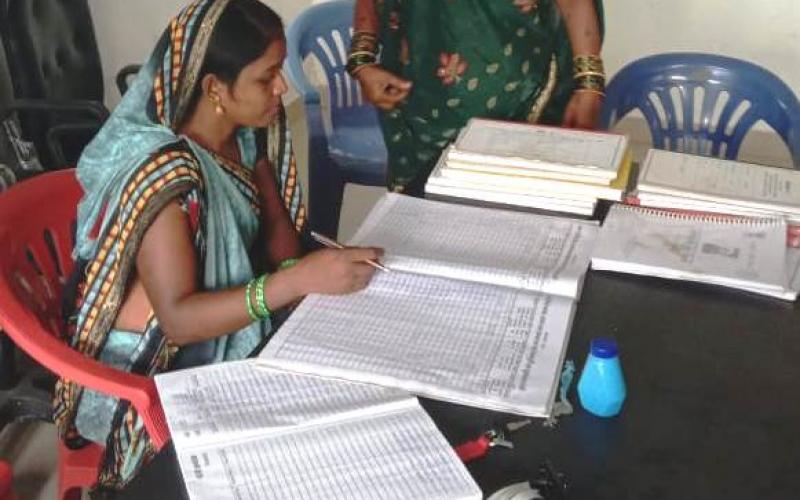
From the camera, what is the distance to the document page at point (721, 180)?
51.7 inches

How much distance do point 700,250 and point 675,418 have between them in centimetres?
37

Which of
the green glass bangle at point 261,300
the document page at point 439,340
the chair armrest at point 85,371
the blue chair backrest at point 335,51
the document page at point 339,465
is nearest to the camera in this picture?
the document page at point 339,465

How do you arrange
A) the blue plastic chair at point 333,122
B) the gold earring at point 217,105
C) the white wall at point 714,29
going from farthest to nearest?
the white wall at point 714,29 < the blue plastic chair at point 333,122 < the gold earring at point 217,105

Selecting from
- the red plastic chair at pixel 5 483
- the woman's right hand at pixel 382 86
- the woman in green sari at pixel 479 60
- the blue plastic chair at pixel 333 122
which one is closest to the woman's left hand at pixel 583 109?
the woman in green sari at pixel 479 60

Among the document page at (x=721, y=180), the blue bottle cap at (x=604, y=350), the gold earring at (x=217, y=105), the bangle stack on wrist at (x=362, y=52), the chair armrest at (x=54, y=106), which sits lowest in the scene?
the chair armrest at (x=54, y=106)

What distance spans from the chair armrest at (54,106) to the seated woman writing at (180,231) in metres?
0.84

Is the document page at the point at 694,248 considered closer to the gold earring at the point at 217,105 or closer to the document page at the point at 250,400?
the document page at the point at 250,400

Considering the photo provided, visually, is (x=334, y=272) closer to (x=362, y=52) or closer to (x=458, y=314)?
(x=458, y=314)

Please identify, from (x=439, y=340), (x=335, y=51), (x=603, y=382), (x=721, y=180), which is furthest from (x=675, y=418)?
(x=335, y=51)

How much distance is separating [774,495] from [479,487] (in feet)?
0.84

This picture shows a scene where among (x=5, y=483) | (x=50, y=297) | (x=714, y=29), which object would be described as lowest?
(x=5, y=483)

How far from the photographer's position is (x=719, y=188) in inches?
53.1

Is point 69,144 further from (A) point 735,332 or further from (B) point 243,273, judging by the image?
(A) point 735,332

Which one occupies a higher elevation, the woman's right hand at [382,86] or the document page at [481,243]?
the woman's right hand at [382,86]
